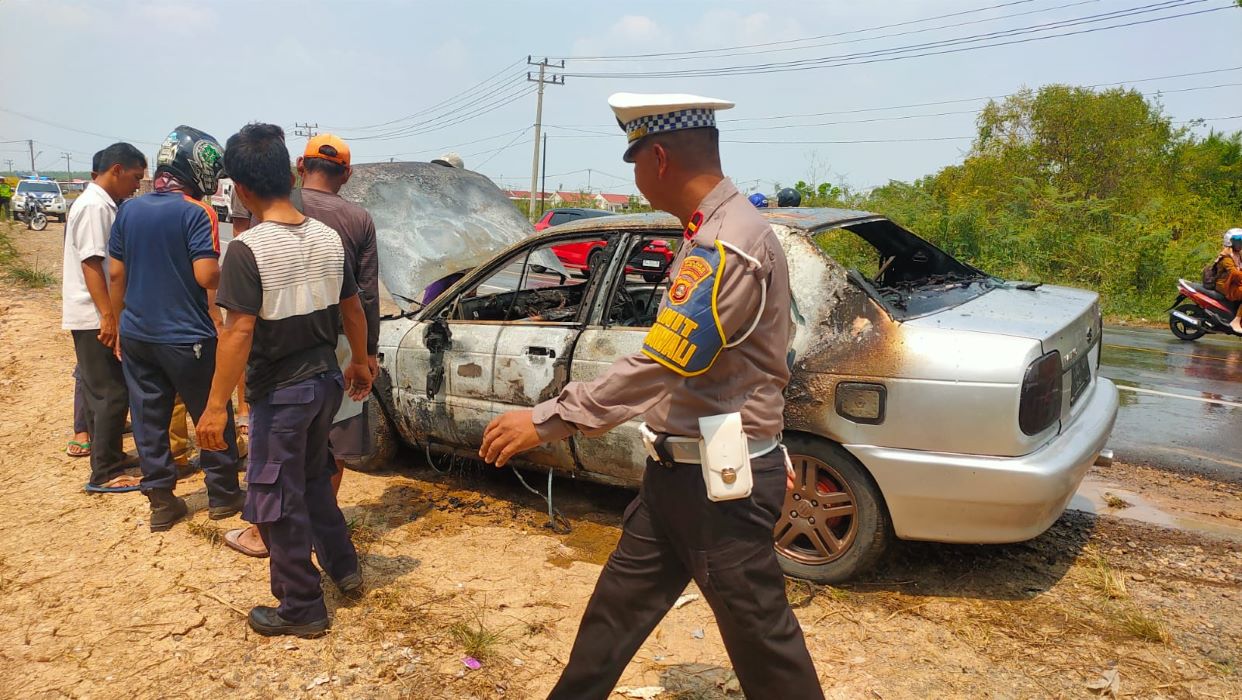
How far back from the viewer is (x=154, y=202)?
389 cm

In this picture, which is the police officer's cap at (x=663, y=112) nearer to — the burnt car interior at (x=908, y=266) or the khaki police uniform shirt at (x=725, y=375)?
the khaki police uniform shirt at (x=725, y=375)

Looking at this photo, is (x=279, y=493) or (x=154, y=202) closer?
(x=279, y=493)

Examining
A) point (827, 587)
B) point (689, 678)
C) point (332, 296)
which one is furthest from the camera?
point (827, 587)

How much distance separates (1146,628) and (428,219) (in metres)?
5.05

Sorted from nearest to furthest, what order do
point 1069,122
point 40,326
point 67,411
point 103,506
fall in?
point 103,506 → point 67,411 → point 40,326 → point 1069,122

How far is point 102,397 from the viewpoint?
14.7 feet

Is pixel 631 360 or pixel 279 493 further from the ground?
pixel 631 360

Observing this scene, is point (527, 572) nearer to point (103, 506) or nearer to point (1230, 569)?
point (103, 506)

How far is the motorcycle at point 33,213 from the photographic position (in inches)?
1003

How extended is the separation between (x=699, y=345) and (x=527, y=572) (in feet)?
7.01

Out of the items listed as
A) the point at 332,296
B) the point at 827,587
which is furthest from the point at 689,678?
the point at 332,296

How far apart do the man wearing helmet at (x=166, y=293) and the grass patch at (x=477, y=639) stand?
1.95 meters

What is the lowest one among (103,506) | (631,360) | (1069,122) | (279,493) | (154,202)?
(103,506)

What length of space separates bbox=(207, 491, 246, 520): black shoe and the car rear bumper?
10.1ft
